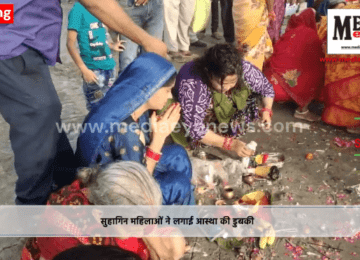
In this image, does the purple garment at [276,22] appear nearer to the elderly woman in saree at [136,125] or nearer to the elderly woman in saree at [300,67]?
the elderly woman in saree at [300,67]

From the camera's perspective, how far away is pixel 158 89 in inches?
86.1

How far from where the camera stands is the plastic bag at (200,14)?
16.9 feet

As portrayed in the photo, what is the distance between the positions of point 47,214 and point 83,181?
218mm

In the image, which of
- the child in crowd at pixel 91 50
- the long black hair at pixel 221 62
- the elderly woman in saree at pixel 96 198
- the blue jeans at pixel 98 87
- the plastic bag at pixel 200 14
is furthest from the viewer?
the plastic bag at pixel 200 14

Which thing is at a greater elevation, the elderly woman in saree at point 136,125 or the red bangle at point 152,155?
the elderly woman in saree at point 136,125

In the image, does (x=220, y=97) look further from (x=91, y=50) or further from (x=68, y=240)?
(x=68, y=240)

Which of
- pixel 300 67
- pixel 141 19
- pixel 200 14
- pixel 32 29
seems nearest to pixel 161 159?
pixel 32 29

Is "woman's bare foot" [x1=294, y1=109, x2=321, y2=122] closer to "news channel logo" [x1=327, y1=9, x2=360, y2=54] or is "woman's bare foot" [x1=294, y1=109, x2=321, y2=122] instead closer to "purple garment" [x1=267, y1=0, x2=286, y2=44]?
"news channel logo" [x1=327, y1=9, x2=360, y2=54]

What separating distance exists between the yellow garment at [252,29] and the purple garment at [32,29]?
231 centimetres

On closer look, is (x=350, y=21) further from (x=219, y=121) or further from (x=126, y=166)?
(x=126, y=166)

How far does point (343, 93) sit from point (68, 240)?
2.98m

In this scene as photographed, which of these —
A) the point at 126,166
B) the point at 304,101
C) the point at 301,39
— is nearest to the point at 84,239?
the point at 126,166

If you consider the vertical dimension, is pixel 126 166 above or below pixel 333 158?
above

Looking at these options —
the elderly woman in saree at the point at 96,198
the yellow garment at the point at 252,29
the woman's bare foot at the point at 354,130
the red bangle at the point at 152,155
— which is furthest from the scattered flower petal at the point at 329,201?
the yellow garment at the point at 252,29
